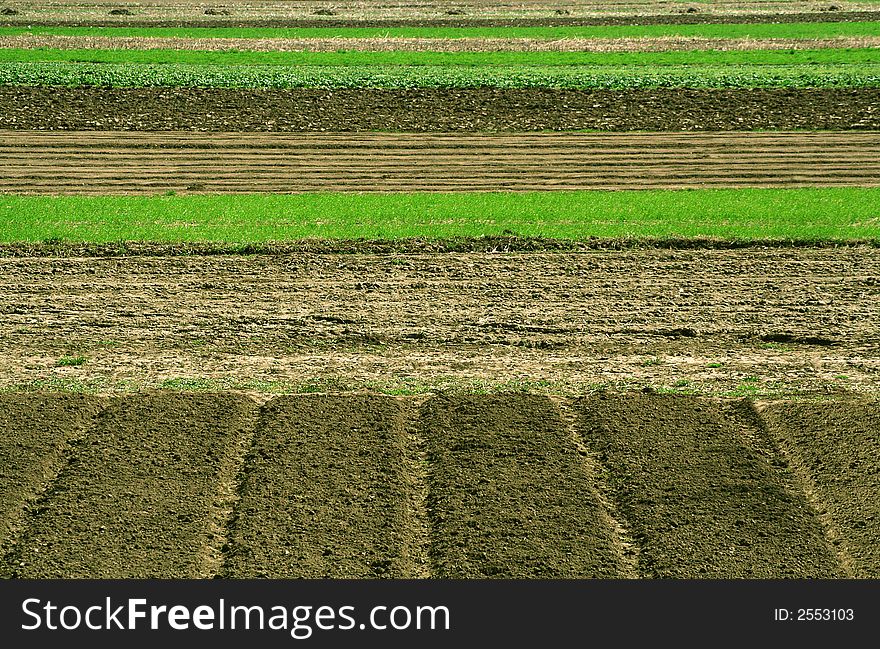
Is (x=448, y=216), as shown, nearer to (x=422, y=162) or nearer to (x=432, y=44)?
(x=422, y=162)

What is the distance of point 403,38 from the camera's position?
4631 cm

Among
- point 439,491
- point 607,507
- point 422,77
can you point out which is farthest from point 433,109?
point 607,507

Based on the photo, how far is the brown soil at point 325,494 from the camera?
406 inches

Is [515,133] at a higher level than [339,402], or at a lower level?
higher

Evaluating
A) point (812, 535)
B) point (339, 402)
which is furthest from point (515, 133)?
point (812, 535)

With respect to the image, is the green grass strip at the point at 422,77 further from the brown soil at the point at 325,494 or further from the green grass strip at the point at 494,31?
the brown soil at the point at 325,494

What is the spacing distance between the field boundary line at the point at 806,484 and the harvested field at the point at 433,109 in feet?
59.6

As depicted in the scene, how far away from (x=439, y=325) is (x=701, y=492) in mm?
6388

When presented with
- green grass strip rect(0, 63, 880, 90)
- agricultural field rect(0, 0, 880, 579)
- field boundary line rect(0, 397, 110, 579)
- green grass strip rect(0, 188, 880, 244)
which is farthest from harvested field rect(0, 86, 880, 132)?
field boundary line rect(0, 397, 110, 579)

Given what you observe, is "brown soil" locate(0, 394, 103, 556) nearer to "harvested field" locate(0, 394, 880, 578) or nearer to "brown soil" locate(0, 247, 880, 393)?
"harvested field" locate(0, 394, 880, 578)

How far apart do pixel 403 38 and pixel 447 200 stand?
2618 centimetres

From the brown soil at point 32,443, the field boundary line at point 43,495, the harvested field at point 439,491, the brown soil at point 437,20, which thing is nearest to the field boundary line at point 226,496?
the harvested field at point 439,491

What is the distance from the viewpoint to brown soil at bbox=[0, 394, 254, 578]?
33.5 ft

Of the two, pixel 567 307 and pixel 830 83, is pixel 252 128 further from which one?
pixel 830 83
